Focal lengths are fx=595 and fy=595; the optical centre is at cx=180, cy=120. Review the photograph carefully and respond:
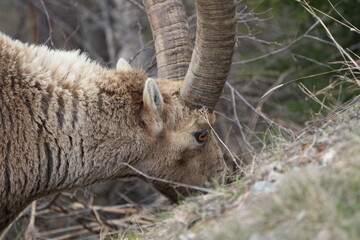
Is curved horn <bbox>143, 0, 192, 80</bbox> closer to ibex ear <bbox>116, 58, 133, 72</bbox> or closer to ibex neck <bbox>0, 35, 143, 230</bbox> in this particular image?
ibex ear <bbox>116, 58, 133, 72</bbox>

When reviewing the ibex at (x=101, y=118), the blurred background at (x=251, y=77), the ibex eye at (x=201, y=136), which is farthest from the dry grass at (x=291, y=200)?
the blurred background at (x=251, y=77)

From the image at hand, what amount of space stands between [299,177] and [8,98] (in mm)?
3107

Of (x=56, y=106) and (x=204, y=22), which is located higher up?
(x=204, y=22)

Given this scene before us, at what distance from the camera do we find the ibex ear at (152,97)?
5992 mm

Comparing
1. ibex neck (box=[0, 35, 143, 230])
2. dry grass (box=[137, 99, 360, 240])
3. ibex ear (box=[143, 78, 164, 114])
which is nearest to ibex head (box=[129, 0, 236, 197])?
ibex ear (box=[143, 78, 164, 114])

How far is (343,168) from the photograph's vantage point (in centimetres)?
394

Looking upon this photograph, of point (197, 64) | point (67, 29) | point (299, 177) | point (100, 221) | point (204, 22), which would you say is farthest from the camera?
point (67, 29)

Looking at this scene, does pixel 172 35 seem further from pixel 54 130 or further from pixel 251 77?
pixel 251 77

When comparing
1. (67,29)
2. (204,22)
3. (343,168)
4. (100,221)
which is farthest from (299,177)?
(67,29)

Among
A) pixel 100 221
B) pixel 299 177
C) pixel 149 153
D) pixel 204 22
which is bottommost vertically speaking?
pixel 100 221

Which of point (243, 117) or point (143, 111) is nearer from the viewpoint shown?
point (143, 111)

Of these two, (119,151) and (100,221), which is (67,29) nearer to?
(100,221)

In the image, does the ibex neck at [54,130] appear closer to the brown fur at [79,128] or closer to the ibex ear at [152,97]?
the brown fur at [79,128]

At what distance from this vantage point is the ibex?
18.9ft
